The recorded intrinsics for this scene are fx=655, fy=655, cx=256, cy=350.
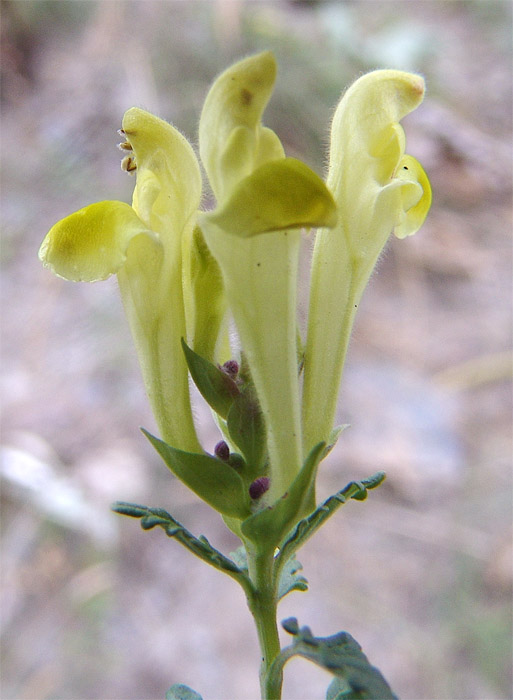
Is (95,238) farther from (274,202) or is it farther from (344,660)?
(344,660)

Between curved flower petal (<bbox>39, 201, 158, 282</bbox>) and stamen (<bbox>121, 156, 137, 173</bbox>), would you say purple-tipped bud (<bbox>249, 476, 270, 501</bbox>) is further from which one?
stamen (<bbox>121, 156, 137, 173</bbox>)

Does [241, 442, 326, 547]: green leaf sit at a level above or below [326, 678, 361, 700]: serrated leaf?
above

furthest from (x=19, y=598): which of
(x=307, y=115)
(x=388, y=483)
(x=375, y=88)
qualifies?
(x=307, y=115)

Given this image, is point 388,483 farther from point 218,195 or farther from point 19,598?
point 218,195

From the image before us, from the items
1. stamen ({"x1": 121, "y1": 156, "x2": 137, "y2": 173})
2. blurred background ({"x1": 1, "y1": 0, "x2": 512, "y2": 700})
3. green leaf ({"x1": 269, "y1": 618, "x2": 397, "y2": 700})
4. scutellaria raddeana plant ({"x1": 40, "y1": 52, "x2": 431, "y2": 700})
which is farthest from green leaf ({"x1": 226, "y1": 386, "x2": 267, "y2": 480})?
blurred background ({"x1": 1, "y1": 0, "x2": 512, "y2": 700})

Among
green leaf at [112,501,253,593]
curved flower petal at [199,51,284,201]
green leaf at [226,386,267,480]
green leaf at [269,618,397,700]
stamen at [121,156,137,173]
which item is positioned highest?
stamen at [121,156,137,173]

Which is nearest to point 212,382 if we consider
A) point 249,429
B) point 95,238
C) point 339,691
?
point 249,429

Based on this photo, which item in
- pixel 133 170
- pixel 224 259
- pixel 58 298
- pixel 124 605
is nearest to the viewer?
pixel 224 259
